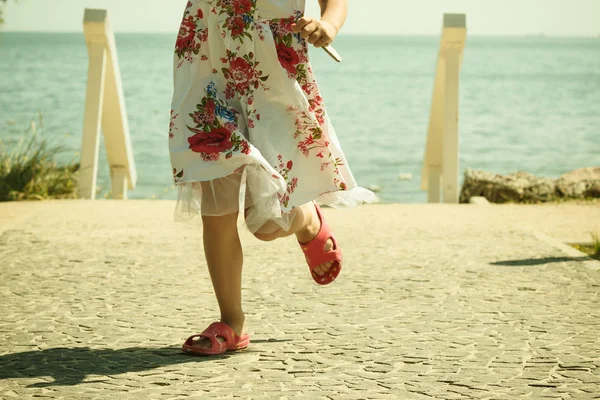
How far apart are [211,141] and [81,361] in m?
0.92

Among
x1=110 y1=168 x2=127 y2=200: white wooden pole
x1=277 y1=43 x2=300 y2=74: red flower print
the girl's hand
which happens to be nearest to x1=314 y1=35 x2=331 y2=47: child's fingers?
the girl's hand

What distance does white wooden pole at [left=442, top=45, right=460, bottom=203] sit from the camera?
8398mm

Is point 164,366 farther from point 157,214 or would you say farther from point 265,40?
point 157,214

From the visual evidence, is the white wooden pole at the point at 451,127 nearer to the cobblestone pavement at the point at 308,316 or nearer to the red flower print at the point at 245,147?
the cobblestone pavement at the point at 308,316

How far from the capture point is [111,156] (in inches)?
355

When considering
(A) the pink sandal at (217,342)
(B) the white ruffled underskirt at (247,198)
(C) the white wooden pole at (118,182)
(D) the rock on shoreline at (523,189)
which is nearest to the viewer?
(B) the white ruffled underskirt at (247,198)

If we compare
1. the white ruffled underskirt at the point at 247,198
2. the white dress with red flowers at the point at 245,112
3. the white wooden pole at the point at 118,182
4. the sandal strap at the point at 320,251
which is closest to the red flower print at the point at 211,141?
the white dress with red flowers at the point at 245,112

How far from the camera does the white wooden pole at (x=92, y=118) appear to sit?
837cm

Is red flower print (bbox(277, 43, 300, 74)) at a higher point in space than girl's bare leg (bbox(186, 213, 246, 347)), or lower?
higher

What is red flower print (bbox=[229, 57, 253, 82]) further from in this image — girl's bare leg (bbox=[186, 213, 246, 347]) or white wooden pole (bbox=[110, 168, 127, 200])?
white wooden pole (bbox=[110, 168, 127, 200])

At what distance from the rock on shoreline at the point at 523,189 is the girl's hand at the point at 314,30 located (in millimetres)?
5870

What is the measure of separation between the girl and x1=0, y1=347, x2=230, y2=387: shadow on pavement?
12cm

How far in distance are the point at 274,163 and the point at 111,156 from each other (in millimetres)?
5758

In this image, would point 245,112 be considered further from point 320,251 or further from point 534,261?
point 534,261
